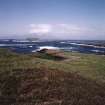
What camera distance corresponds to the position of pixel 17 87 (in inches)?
596

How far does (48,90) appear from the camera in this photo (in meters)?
14.3

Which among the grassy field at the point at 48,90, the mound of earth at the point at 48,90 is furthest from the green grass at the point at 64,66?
the mound of earth at the point at 48,90

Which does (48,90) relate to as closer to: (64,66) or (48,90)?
(48,90)

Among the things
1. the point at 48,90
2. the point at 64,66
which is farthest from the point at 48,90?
the point at 64,66

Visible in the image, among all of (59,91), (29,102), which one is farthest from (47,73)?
(29,102)

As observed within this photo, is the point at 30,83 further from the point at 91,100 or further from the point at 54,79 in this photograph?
the point at 91,100

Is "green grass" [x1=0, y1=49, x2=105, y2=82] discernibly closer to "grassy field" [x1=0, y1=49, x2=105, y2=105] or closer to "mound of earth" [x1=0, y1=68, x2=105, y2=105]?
"grassy field" [x1=0, y1=49, x2=105, y2=105]

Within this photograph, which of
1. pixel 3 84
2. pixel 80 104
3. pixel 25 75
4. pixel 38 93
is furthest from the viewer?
pixel 25 75

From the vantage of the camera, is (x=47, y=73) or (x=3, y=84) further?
(x=47, y=73)

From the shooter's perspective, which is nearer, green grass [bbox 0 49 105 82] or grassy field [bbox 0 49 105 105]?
grassy field [bbox 0 49 105 105]

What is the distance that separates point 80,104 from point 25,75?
7.72 m

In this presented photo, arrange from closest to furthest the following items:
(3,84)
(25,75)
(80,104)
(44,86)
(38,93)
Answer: (80,104), (38,93), (44,86), (3,84), (25,75)

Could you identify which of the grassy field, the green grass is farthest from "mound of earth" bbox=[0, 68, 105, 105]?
the green grass

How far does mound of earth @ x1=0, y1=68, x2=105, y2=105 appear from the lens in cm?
1265
